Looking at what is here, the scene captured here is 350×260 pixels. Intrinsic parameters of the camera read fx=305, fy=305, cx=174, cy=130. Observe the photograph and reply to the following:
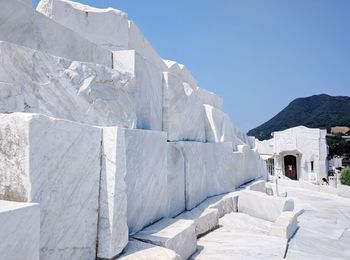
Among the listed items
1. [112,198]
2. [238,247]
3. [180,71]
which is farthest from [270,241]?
[180,71]

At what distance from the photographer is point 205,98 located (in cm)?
814

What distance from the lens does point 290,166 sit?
2841 cm

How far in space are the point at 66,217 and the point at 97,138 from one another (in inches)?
26.0

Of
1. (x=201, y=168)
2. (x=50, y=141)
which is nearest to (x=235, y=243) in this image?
(x=201, y=168)

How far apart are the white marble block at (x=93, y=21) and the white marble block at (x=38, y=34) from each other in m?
0.99

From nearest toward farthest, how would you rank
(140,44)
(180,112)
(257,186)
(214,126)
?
1. (140,44)
2. (180,112)
3. (214,126)
4. (257,186)

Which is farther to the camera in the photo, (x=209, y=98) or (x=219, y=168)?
(x=209, y=98)

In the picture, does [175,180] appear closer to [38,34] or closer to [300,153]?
[38,34]

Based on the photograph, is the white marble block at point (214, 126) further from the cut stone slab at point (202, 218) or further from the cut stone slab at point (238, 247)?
the cut stone slab at point (238, 247)

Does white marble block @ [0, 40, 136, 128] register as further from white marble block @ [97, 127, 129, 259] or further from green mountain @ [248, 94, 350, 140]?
green mountain @ [248, 94, 350, 140]

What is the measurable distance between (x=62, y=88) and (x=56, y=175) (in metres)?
0.88

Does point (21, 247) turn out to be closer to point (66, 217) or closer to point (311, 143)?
point (66, 217)

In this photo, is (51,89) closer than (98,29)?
Yes

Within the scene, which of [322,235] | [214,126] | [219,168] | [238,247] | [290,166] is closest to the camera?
[238,247]
